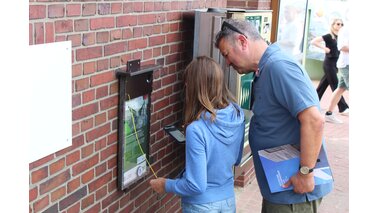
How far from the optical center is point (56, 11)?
8.14 feet

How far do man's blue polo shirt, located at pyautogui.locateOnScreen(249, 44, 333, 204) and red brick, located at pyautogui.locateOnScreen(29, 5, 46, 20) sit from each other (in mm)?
1298

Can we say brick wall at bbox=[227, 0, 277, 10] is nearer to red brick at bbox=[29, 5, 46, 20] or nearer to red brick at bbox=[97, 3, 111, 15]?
red brick at bbox=[97, 3, 111, 15]

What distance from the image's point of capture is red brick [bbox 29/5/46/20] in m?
2.31

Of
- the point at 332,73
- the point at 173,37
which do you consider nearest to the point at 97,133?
the point at 173,37

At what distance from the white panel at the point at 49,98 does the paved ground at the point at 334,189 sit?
310 cm

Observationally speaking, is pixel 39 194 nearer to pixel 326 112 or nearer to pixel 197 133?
pixel 197 133

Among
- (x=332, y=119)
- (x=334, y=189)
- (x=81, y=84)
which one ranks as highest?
(x=81, y=84)

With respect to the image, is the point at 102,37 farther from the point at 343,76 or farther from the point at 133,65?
the point at 343,76

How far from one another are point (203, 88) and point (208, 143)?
0.37 meters

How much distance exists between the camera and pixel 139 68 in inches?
130

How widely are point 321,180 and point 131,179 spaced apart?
1.25 metres

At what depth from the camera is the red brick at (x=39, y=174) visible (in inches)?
96.3

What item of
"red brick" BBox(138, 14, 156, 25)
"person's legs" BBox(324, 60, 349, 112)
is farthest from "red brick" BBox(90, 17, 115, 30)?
"person's legs" BBox(324, 60, 349, 112)

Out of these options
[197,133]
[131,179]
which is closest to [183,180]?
[197,133]
